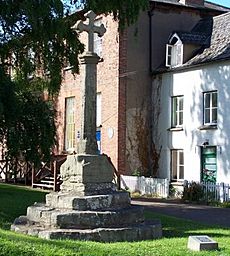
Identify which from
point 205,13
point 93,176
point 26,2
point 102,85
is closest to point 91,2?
point 26,2

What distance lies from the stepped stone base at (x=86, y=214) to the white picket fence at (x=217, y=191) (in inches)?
404

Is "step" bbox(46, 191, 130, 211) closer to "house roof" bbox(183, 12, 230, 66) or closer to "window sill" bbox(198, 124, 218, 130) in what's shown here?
"window sill" bbox(198, 124, 218, 130)

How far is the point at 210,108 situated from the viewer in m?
24.7

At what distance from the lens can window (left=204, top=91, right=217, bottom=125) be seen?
24547 millimetres

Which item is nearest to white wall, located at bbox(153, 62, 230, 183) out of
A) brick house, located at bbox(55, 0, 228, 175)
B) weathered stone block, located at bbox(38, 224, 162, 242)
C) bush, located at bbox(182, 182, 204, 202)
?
brick house, located at bbox(55, 0, 228, 175)

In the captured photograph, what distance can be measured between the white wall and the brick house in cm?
96

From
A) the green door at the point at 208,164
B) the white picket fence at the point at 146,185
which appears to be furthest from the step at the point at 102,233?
the white picket fence at the point at 146,185

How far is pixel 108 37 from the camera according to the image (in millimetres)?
28016

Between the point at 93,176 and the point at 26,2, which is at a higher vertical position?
the point at 26,2

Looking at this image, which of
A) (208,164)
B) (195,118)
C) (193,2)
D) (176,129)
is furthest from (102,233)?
(193,2)

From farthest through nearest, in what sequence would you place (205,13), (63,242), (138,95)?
1. (205,13)
2. (138,95)
3. (63,242)

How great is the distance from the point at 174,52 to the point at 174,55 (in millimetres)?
148

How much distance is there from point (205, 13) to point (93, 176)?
64.9ft

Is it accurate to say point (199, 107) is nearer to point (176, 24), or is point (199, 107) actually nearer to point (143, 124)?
point (143, 124)
